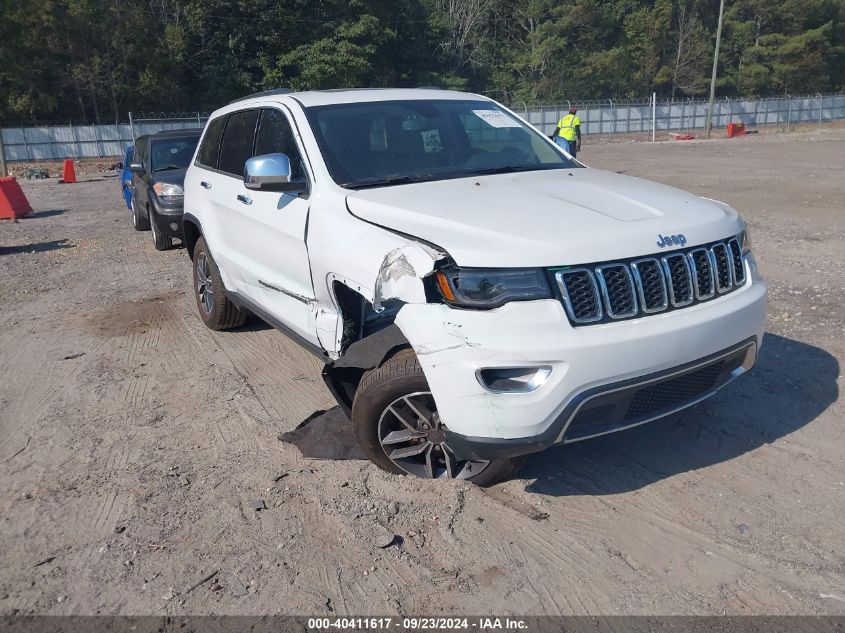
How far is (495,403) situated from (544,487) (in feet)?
2.83

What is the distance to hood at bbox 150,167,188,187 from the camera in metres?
10.3

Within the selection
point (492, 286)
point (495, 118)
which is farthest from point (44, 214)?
point (492, 286)

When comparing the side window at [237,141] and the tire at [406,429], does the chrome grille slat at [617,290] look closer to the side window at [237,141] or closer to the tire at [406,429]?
the tire at [406,429]

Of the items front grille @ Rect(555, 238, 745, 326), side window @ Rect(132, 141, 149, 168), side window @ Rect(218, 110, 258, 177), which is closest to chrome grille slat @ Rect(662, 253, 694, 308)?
front grille @ Rect(555, 238, 745, 326)

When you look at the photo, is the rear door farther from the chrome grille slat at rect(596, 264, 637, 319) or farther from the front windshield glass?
the chrome grille slat at rect(596, 264, 637, 319)

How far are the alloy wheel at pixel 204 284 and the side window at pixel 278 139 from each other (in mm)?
1443

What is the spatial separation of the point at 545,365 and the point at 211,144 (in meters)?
4.11

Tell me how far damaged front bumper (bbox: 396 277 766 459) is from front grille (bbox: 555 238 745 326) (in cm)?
6

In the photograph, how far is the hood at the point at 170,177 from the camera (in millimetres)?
10281

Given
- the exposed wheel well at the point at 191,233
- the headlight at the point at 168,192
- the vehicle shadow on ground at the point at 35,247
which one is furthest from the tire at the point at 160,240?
the exposed wheel well at the point at 191,233

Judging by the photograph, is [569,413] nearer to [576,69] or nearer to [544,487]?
[544,487]

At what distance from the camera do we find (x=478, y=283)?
120 inches

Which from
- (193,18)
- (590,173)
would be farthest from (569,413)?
(193,18)

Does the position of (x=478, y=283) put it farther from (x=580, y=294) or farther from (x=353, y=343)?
(x=353, y=343)
